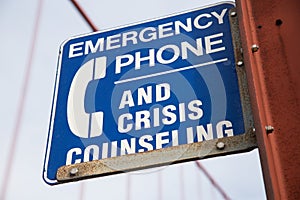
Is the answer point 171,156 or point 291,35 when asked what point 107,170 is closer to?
point 171,156

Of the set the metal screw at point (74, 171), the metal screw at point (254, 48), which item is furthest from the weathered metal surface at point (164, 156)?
the metal screw at point (254, 48)

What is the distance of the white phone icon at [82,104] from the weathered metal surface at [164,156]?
54 millimetres

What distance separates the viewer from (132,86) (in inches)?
26.3

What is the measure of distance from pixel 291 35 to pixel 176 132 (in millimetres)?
180

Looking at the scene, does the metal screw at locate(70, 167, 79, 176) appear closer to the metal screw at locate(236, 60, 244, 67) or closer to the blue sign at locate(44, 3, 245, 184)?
the blue sign at locate(44, 3, 245, 184)

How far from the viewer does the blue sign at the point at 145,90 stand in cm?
59

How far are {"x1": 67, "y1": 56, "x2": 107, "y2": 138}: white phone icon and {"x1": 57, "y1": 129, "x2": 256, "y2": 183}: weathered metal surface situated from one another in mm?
54

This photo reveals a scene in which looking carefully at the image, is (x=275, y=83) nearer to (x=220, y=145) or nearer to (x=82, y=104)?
(x=220, y=145)

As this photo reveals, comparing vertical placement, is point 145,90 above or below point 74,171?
above

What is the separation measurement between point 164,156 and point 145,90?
0.39 ft

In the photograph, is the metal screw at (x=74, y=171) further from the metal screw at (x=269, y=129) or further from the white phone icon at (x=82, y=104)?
the metal screw at (x=269, y=129)

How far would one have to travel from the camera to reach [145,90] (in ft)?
2.15

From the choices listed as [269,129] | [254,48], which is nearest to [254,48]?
[254,48]

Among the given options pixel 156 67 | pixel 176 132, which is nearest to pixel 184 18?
pixel 156 67
